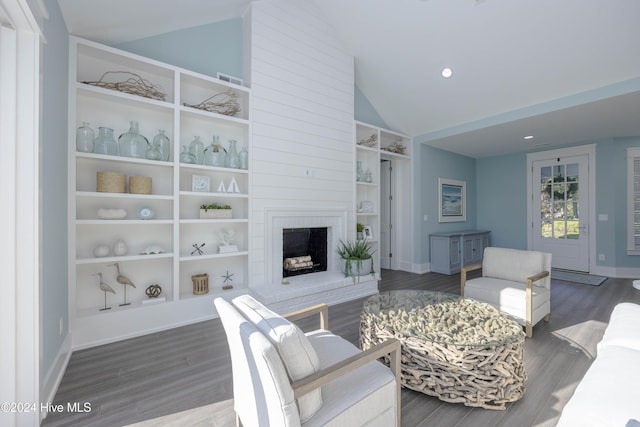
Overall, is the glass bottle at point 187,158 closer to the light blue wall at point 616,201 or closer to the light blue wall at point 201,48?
the light blue wall at point 201,48

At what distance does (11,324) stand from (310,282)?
267cm

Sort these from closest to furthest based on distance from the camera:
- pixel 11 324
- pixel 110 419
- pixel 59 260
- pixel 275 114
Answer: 1. pixel 11 324
2. pixel 110 419
3. pixel 59 260
4. pixel 275 114

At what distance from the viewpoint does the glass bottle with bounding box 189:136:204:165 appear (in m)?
3.13

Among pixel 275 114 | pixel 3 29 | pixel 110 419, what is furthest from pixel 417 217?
pixel 3 29

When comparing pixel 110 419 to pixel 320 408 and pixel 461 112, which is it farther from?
pixel 461 112

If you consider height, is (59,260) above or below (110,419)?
above

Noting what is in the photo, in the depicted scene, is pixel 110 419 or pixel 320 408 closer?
pixel 320 408

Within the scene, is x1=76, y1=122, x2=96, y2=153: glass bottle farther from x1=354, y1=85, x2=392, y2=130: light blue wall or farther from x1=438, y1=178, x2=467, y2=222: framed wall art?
x1=438, y1=178, x2=467, y2=222: framed wall art

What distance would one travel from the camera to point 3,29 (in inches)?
58.9

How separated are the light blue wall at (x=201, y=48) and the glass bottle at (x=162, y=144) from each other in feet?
3.05

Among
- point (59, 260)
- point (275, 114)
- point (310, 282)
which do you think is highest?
point (275, 114)

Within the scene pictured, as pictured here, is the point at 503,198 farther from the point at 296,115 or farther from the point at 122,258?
the point at 122,258

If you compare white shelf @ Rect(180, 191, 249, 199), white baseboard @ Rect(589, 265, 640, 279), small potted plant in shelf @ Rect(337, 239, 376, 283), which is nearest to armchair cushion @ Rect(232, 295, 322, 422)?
white shelf @ Rect(180, 191, 249, 199)

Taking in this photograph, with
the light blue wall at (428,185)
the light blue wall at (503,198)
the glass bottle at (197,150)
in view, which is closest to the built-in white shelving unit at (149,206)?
the glass bottle at (197,150)
